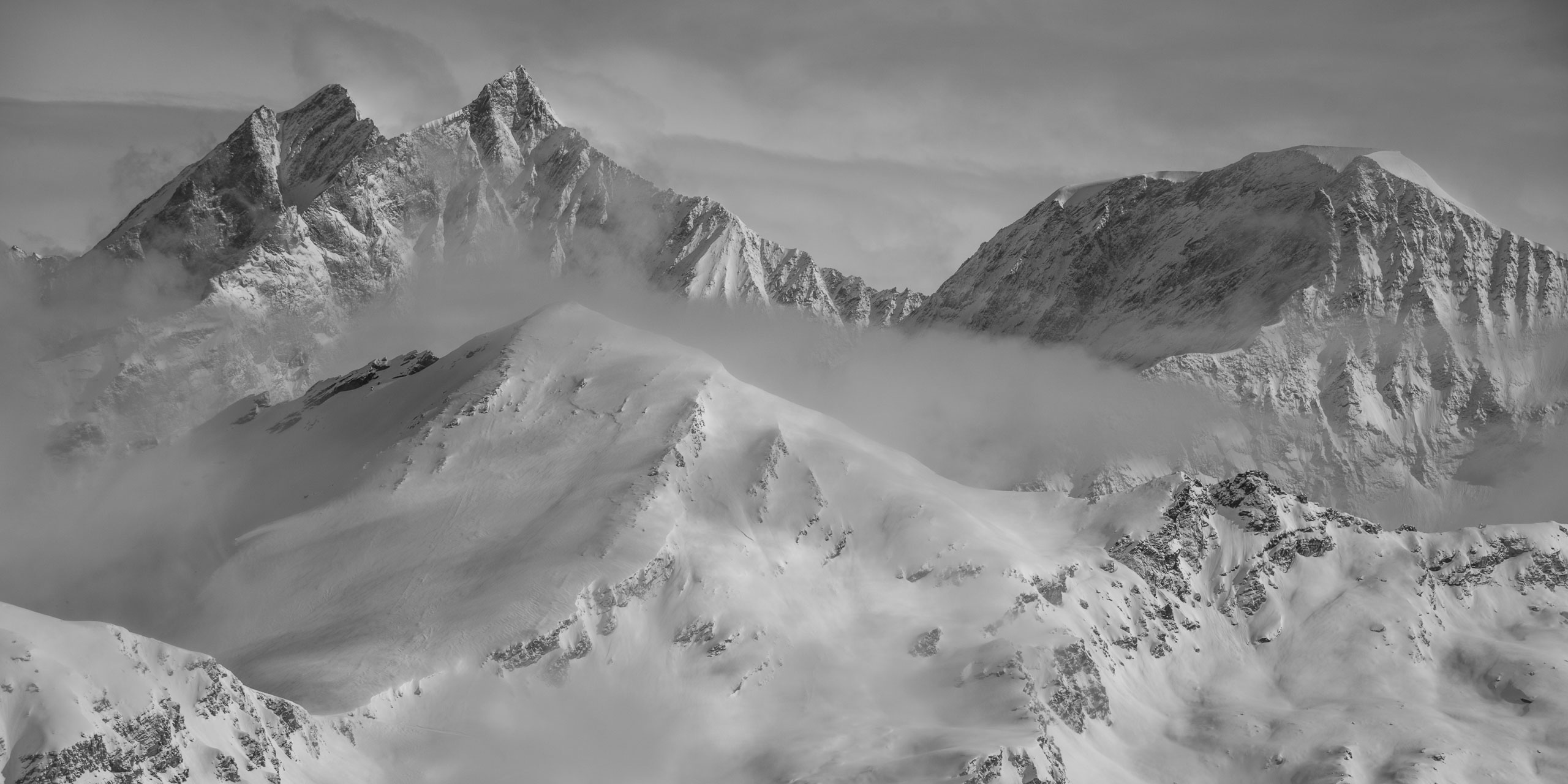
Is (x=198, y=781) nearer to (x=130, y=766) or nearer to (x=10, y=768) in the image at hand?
(x=130, y=766)

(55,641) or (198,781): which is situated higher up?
(55,641)

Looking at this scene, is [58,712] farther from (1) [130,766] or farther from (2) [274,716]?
(2) [274,716]

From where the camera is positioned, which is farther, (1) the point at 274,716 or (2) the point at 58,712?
(1) the point at 274,716

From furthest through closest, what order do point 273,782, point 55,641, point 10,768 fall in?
point 273,782 → point 55,641 → point 10,768

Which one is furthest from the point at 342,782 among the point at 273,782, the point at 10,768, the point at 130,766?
the point at 10,768

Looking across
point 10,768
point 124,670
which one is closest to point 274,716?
point 124,670

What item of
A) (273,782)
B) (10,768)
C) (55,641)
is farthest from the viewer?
(273,782)
